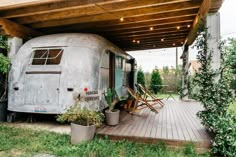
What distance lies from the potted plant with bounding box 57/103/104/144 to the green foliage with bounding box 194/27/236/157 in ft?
7.27

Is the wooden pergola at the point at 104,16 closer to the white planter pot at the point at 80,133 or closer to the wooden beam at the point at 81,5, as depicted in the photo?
the wooden beam at the point at 81,5

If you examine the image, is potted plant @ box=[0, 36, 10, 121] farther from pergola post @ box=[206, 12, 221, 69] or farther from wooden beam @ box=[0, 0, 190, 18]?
pergola post @ box=[206, 12, 221, 69]

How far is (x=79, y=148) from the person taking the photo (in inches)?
156

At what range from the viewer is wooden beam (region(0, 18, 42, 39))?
19.8 feet

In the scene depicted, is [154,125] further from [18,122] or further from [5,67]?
[5,67]

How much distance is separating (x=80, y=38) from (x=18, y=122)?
9.83 ft

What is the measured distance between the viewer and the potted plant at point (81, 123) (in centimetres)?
421

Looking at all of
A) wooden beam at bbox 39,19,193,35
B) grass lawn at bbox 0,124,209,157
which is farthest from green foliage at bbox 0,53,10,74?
grass lawn at bbox 0,124,209,157

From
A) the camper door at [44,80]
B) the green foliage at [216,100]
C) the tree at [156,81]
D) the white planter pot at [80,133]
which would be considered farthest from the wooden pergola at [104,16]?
the tree at [156,81]

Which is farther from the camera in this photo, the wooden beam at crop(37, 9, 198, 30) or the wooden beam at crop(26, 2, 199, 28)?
the wooden beam at crop(37, 9, 198, 30)

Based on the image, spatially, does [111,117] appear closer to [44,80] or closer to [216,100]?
[44,80]

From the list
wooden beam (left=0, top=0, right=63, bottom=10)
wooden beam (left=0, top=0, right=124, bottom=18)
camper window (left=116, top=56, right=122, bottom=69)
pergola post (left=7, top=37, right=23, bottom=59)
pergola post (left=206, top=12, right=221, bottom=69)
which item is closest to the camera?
pergola post (left=206, top=12, right=221, bottom=69)

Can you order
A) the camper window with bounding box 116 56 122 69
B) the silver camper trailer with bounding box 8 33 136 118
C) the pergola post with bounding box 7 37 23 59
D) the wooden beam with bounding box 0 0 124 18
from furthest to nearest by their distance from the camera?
the camper window with bounding box 116 56 122 69
the pergola post with bounding box 7 37 23 59
the silver camper trailer with bounding box 8 33 136 118
the wooden beam with bounding box 0 0 124 18

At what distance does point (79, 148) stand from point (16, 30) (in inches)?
173
